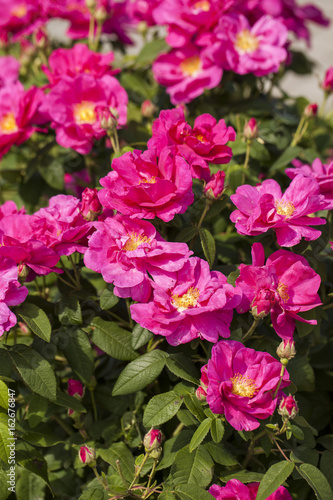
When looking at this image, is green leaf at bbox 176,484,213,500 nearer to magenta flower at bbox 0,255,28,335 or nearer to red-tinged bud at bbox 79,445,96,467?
red-tinged bud at bbox 79,445,96,467

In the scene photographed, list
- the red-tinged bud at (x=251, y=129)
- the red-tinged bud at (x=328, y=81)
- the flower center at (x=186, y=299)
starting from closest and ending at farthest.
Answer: the flower center at (x=186, y=299)
the red-tinged bud at (x=251, y=129)
the red-tinged bud at (x=328, y=81)

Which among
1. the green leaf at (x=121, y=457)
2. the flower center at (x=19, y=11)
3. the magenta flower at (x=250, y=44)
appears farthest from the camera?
the flower center at (x=19, y=11)

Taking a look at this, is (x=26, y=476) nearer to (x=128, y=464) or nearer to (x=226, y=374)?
(x=128, y=464)

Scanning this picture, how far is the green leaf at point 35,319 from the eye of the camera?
110 centimetres

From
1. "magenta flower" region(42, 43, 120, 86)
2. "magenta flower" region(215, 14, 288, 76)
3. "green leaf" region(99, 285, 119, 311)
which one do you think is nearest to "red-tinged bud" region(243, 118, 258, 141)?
"magenta flower" region(215, 14, 288, 76)

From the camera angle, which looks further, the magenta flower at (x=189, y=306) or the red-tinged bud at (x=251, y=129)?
the red-tinged bud at (x=251, y=129)

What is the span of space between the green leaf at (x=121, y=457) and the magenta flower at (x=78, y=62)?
97 centimetres

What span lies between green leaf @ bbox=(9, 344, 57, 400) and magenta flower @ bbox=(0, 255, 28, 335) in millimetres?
107

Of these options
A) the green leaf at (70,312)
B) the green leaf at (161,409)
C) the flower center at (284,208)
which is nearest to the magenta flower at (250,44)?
the flower center at (284,208)

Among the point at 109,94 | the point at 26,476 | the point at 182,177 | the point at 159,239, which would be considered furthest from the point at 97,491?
the point at 109,94

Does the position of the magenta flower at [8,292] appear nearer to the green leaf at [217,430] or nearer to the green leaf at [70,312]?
the green leaf at [70,312]

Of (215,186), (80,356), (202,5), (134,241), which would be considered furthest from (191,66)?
(80,356)

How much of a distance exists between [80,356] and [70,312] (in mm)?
94

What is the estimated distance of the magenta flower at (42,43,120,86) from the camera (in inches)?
63.7
